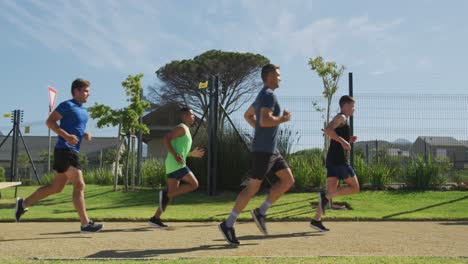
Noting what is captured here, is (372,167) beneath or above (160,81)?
beneath

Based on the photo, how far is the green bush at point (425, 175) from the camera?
11398 mm

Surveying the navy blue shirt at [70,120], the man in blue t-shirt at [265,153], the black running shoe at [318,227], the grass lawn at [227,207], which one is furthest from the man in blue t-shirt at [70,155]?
the black running shoe at [318,227]

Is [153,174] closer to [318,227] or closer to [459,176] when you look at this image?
[459,176]

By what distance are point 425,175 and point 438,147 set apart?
296 cm

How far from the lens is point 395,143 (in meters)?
13.2

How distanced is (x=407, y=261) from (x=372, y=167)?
8.49 metres

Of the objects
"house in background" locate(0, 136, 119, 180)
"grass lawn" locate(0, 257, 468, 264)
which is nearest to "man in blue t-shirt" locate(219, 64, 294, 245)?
"grass lawn" locate(0, 257, 468, 264)

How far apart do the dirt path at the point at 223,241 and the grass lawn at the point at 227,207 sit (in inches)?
30.8

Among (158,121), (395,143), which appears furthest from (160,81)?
(395,143)

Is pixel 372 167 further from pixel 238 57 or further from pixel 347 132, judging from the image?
pixel 238 57

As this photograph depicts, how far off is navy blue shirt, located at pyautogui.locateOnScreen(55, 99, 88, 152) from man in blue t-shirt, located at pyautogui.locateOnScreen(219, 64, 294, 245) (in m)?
2.03

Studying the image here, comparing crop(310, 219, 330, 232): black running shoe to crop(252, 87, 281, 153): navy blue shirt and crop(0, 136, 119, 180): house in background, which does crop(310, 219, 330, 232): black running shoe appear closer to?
crop(252, 87, 281, 153): navy blue shirt

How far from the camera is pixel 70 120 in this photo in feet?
17.5

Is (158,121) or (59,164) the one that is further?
(158,121)
